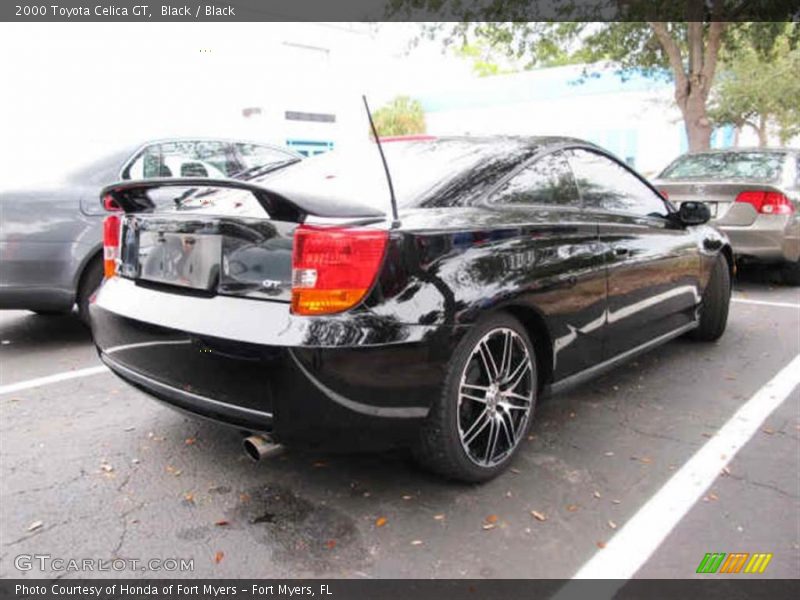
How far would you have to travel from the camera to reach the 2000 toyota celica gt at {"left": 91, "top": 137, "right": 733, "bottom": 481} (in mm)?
2430

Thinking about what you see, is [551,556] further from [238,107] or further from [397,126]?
[397,126]

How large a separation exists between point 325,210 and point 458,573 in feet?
4.44

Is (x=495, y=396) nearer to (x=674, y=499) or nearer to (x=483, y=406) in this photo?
(x=483, y=406)

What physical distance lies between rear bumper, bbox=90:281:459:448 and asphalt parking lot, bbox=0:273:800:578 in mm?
395

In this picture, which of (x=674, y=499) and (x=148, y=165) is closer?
(x=674, y=499)

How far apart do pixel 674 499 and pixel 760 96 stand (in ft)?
77.8

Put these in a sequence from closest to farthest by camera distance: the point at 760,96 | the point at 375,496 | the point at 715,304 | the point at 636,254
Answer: the point at 375,496 → the point at 636,254 → the point at 715,304 → the point at 760,96

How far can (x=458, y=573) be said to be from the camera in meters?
2.38

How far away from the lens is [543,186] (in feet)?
11.0

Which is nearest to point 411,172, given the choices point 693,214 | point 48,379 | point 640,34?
point 693,214

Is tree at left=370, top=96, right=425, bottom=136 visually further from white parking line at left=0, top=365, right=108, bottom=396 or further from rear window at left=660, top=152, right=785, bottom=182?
white parking line at left=0, top=365, right=108, bottom=396

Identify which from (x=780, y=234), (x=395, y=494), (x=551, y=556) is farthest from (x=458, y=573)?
(x=780, y=234)

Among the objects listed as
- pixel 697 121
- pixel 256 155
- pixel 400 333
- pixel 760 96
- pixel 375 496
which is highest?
pixel 760 96

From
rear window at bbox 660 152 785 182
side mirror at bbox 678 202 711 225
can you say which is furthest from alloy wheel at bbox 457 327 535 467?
rear window at bbox 660 152 785 182
